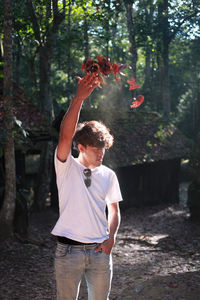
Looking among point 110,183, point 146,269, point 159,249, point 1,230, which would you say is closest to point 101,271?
point 110,183

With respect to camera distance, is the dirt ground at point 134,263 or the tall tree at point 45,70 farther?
the tall tree at point 45,70

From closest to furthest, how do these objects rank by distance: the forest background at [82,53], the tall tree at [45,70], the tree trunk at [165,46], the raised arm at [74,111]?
the raised arm at [74,111] < the forest background at [82,53] < the tall tree at [45,70] < the tree trunk at [165,46]

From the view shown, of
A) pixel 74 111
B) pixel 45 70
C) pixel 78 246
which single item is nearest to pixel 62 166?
pixel 74 111

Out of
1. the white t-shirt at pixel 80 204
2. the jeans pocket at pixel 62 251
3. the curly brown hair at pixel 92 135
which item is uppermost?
the curly brown hair at pixel 92 135

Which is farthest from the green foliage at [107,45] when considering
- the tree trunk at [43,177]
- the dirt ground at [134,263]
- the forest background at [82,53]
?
the dirt ground at [134,263]

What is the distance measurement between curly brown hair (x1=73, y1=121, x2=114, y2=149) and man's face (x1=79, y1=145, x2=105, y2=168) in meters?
0.05

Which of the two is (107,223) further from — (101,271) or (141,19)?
(141,19)

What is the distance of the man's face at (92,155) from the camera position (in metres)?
3.49

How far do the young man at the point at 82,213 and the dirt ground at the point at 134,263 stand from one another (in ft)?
10.6

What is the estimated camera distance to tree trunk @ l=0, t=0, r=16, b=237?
8773 mm

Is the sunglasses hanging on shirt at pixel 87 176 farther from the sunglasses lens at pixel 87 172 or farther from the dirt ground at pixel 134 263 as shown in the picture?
the dirt ground at pixel 134 263

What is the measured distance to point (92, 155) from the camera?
3516mm

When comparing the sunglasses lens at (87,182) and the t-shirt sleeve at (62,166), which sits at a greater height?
the t-shirt sleeve at (62,166)

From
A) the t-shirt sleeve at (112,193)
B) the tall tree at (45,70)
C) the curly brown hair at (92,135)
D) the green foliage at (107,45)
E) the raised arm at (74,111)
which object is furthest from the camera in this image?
the green foliage at (107,45)
